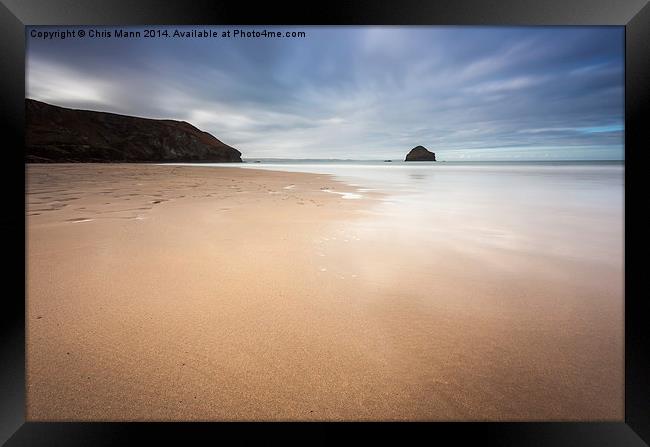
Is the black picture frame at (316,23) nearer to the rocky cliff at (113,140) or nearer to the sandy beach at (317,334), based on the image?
the sandy beach at (317,334)

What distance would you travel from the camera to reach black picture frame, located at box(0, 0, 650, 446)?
127cm

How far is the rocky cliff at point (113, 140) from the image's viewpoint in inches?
1211

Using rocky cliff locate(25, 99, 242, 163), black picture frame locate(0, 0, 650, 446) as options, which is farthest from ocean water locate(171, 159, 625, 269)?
rocky cliff locate(25, 99, 242, 163)

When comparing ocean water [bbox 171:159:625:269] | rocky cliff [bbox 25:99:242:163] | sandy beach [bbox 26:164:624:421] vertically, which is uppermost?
rocky cliff [bbox 25:99:242:163]

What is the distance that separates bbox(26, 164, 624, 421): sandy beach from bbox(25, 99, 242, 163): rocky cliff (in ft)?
92.1

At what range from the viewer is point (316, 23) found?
1384mm

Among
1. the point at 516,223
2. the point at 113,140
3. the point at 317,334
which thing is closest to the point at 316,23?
the point at 317,334

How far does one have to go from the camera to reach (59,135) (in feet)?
107

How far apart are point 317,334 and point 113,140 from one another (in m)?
47.6

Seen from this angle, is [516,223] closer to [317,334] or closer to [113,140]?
[317,334]

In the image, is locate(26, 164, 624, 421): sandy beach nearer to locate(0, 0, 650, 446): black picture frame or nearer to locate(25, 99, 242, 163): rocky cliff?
locate(0, 0, 650, 446): black picture frame

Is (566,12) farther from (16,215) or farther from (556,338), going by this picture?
(16,215)

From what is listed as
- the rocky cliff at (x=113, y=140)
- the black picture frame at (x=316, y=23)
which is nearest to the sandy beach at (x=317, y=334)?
the black picture frame at (x=316, y=23)

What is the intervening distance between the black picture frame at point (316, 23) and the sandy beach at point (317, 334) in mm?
58
